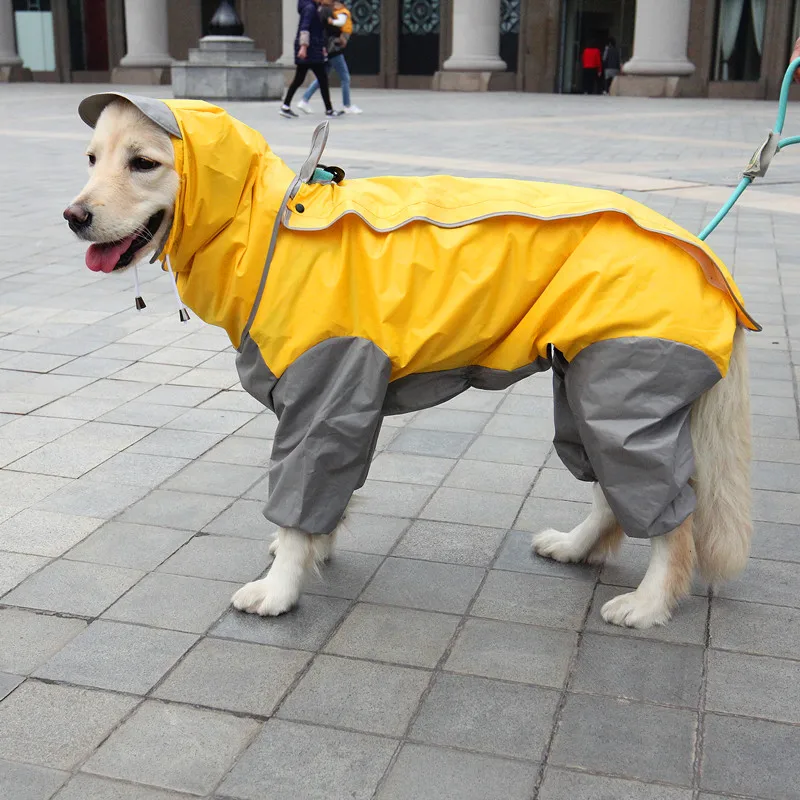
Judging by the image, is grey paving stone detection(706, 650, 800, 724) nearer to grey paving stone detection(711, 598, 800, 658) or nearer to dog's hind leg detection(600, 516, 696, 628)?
grey paving stone detection(711, 598, 800, 658)

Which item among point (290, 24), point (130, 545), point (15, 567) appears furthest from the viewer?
point (290, 24)

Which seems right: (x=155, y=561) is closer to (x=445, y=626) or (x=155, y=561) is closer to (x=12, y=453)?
(x=445, y=626)

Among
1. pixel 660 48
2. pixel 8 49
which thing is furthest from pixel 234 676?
pixel 8 49

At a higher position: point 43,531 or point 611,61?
point 611,61

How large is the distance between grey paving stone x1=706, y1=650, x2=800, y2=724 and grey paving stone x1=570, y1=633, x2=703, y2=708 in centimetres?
5

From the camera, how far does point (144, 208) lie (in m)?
2.99

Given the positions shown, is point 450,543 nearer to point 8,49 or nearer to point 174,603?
point 174,603

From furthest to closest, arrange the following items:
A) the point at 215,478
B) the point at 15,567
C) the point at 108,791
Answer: the point at 215,478 < the point at 15,567 < the point at 108,791

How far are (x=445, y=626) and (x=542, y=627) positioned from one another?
11.5 inches

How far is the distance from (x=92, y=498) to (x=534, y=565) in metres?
1.72

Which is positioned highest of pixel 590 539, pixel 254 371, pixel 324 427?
pixel 254 371

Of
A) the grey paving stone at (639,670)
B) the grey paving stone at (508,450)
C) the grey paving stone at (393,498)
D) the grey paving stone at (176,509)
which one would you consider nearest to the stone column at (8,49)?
the grey paving stone at (508,450)

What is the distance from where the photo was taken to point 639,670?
305cm

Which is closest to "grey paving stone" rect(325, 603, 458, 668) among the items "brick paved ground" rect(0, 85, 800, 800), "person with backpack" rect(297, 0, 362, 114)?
"brick paved ground" rect(0, 85, 800, 800)
